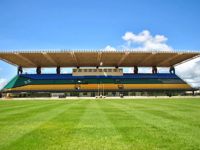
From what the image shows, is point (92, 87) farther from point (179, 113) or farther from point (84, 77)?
point (179, 113)

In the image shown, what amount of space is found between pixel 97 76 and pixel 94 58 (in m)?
11.6

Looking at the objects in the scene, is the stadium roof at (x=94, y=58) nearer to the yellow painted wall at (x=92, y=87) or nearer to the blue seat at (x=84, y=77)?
the blue seat at (x=84, y=77)

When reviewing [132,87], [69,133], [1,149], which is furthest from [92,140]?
[132,87]

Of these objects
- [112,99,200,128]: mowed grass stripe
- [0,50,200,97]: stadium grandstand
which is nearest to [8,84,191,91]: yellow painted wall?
[0,50,200,97]: stadium grandstand

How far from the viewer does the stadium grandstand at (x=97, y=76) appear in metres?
81.9

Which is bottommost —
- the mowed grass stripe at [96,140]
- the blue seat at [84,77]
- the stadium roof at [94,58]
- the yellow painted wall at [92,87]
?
the mowed grass stripe at [96,140]

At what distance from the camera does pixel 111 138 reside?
8.29m

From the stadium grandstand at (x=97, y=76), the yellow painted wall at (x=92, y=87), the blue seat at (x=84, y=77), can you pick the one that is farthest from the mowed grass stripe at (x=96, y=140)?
the blue seat at (x=84, y=77)

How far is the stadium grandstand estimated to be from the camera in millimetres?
81938

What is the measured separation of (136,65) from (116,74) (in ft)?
27.7

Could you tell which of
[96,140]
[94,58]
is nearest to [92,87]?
[94,58]

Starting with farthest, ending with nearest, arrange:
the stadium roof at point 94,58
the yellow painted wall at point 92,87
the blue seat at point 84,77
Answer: the blue seat at point 84,77 < the yellow painted wall at point 92,87 < the stadium roof at point 94,58

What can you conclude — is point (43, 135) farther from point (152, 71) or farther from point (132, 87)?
point (152, 71)

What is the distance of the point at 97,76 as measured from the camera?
93938 millimetres
